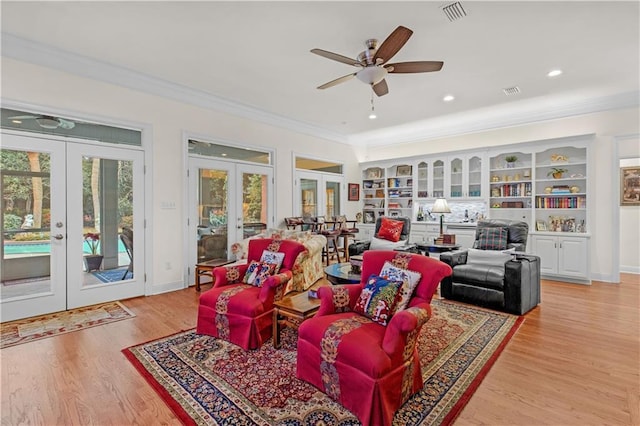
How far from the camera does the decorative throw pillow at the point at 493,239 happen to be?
4.44 meters

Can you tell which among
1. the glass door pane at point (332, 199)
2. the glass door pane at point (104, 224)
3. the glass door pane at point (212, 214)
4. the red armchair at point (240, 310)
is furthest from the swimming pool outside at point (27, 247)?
the glass door pane at point (332, 199)

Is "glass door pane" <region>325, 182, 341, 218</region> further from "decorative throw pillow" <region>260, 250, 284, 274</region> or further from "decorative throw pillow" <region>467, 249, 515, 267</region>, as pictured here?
"decorative throw pillow" <region>260, 250, 284, 274</region>

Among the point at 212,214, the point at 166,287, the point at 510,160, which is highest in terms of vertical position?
the point at 510,160

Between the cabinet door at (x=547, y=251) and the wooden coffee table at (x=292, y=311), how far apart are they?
180 inches

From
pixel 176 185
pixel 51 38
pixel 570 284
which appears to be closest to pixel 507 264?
pixel 570 284

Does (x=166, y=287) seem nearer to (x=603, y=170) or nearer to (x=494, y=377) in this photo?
(x=494, y=377)

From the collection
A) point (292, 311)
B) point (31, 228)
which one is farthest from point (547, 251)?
point (31, 228)

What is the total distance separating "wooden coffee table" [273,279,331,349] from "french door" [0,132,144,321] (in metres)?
2.64

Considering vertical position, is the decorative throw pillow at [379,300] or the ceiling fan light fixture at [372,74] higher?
the ceiling fan light fixture at [372,74]

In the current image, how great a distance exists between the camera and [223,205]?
539cm

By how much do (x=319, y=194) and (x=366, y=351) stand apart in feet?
18.3

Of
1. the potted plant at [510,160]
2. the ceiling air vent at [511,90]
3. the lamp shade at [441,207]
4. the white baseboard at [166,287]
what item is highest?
the ceiling air vent at [511,90]

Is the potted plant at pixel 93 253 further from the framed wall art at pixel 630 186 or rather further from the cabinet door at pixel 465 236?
the framed wall art at pixel 630 186

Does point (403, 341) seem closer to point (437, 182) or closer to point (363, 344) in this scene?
point (363, 344)
